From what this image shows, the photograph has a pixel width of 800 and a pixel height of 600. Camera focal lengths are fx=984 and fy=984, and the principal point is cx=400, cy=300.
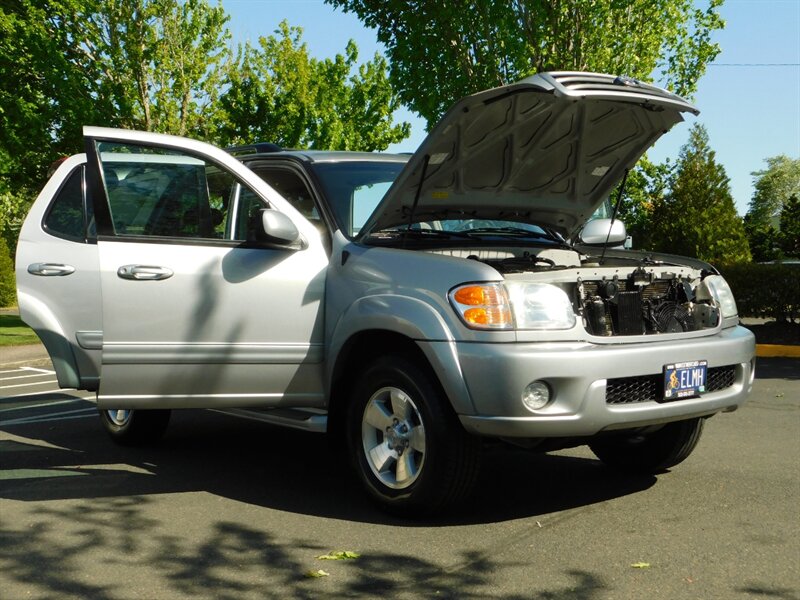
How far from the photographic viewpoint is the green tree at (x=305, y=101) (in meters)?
24.5

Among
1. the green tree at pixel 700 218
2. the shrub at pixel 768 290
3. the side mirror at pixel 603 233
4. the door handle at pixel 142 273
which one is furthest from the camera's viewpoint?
the green tree at pixel 700 218

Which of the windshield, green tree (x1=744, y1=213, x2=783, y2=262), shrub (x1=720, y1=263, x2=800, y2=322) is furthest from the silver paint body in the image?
green tree (x1=744, y1=213, x2=783, y2=262)

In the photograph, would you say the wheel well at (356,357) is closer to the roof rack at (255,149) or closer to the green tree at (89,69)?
the roof rack at (255,149)

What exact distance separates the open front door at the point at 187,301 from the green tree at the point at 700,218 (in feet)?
109

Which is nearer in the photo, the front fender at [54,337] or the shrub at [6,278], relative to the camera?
the front fender at [54,337]

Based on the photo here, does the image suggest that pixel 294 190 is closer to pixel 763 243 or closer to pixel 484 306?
pixel 484 306

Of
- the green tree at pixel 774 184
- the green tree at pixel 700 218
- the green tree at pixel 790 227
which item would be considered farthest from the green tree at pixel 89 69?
the green tree at pixel 774 184

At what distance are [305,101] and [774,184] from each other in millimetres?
89240

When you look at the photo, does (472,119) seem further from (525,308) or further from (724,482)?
(724,482)

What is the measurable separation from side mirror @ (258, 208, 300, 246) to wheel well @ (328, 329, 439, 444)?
0.64 metres

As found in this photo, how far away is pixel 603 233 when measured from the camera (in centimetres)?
615

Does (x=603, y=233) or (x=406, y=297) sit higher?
(x=603, y=233)

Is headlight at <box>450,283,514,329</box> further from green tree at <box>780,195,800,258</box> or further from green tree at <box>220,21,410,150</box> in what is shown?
green tree at <box>780,195,800,258</box>

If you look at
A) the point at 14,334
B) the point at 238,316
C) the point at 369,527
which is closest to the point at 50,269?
the point at 238,316
